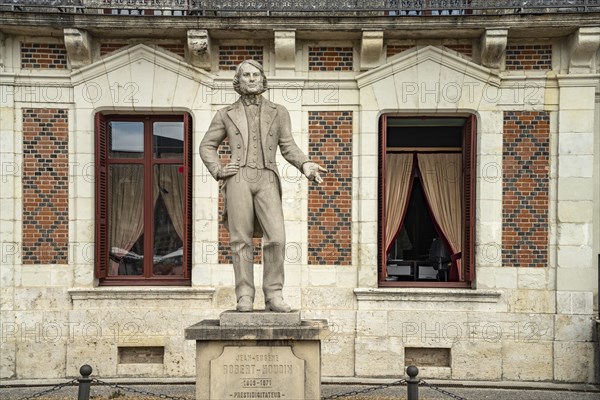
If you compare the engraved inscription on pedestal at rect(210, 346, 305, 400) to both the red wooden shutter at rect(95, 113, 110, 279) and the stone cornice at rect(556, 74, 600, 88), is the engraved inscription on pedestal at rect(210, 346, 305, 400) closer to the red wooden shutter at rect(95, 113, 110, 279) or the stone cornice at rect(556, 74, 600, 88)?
the red wooden shutter at rect(95, 113, 110, 279)

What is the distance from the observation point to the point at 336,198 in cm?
1085

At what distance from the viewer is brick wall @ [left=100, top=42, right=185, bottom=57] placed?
35.8 ft

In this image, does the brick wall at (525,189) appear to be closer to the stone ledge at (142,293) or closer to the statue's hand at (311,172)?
the stone ledge at (142,293)

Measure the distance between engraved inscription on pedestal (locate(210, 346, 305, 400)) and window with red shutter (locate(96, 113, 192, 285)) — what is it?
4703 millimetres

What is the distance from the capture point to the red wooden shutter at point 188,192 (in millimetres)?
10859

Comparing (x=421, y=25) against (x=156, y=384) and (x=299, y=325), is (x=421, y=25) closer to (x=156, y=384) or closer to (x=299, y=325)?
(x=299, y=325)

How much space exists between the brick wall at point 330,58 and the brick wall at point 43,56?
368 cm

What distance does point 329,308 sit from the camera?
10742 mm

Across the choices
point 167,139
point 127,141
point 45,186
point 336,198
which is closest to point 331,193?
point 336,198

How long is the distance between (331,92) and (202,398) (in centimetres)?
562

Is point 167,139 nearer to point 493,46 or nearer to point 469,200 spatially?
point 469,200

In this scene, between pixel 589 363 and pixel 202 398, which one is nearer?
pixel 202 398

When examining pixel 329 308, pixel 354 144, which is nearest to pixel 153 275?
pixel 329 308

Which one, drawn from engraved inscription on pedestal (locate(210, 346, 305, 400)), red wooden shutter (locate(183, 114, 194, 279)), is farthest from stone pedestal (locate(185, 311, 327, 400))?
red wooden shutter (locate(183, 114, 194, 279))
